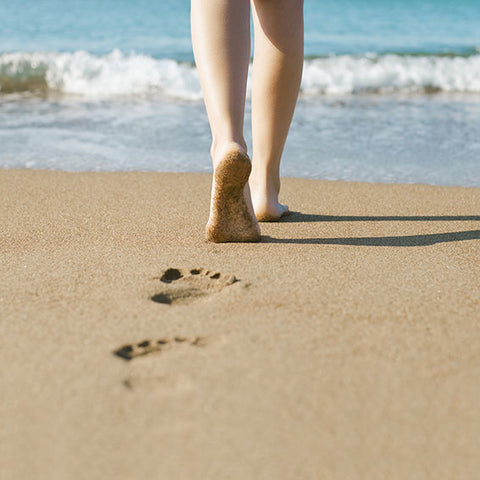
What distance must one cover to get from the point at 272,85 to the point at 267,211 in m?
0.34

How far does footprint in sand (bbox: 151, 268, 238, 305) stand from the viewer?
1.24 meters

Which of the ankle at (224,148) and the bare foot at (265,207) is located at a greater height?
the ankle at (224,148)

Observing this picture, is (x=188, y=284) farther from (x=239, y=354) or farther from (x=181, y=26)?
(x=181, y=26)

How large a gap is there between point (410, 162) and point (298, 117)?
3.97 feet

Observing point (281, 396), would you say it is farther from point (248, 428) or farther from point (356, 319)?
point (356, 319)

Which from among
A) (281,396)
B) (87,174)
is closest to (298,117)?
(87,174)

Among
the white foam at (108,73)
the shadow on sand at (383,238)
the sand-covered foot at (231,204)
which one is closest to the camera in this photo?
the sand-covered foot at (231,204)

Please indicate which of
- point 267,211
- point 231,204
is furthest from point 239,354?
point 267,211

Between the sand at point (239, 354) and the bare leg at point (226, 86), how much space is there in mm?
76

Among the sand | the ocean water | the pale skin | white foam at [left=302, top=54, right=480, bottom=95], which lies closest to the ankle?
the pale skin

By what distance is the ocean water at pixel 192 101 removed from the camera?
285cm

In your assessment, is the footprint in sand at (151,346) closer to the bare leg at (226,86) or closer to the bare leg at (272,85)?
the bare leg at (226,86)

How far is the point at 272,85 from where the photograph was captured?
1.77 meters

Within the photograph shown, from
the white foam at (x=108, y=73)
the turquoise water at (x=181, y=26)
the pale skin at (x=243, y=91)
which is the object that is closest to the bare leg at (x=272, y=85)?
the pale skin at (x=243, y=91)
